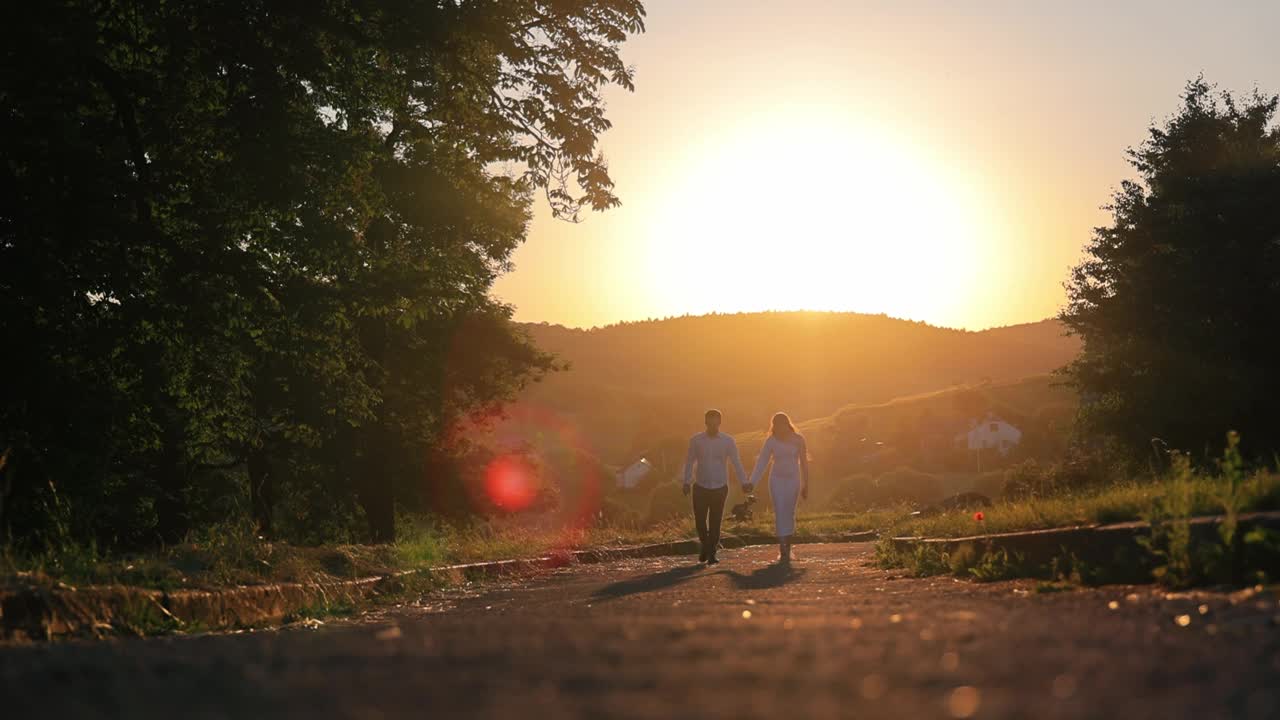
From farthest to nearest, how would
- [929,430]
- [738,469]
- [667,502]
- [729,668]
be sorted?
[929,430], [667,502], [738,469], [729,668]

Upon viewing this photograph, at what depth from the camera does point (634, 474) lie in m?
115

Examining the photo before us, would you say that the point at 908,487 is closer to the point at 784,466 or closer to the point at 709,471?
the point at 784,466

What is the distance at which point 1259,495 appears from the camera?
26.5 feet

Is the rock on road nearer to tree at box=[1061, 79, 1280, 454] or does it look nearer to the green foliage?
the green foliage

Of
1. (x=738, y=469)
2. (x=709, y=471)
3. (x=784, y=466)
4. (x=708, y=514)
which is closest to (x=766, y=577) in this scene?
(x=708, y=514)

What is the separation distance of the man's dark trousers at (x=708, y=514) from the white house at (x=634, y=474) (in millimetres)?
90464

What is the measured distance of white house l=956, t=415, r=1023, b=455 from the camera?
111 metres

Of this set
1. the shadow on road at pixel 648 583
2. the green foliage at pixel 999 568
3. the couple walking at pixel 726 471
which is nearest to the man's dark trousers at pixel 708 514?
the couple walking at pixel 726 471

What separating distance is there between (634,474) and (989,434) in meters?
32.2

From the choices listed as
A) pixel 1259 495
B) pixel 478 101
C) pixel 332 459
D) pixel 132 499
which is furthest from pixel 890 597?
pixel 332 459

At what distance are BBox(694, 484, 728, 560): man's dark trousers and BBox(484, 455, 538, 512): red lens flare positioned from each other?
21.0m

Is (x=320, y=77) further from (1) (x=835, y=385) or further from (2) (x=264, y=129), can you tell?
(1) (x=835, y=385)

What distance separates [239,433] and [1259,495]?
13.5 meters

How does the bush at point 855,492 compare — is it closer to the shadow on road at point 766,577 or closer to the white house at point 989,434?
the white house at point 989,434
